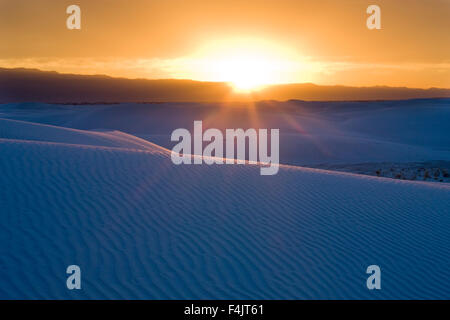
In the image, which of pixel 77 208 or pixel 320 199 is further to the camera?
pixel 320 199

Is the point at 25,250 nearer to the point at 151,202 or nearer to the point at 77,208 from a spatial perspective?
the point at 77,208

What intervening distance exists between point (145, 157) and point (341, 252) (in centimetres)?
525

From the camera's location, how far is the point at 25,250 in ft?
16.2

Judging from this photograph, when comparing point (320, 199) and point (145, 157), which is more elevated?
point (145, 157)

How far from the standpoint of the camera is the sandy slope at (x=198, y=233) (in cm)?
479

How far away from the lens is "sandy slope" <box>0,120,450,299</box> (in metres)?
4.79

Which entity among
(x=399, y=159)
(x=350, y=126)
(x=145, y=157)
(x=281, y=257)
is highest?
(x=350, y=126)

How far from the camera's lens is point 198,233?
593 cm
